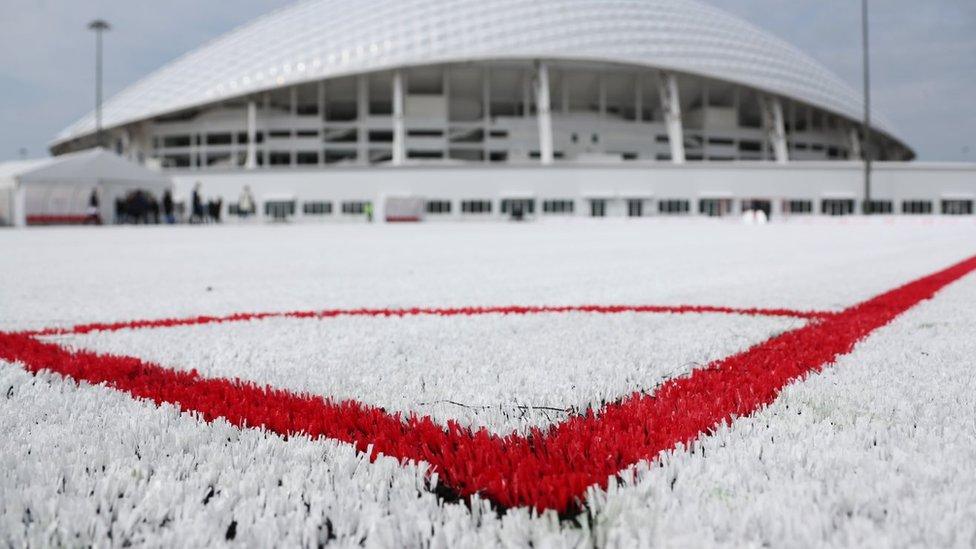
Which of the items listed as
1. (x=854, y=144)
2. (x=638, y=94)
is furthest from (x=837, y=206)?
(x=854, y=144)

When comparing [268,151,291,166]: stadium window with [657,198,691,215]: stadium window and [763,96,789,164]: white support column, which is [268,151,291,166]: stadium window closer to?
[657,198,691,215]: stadium window

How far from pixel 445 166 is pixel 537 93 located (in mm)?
11298

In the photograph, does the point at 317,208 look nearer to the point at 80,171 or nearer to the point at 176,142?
the point at 176,142

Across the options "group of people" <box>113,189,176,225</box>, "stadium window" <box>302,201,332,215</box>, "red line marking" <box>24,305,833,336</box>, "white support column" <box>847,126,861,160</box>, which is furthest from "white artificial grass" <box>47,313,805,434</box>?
"white support column" <box>847,126,861,160</box>

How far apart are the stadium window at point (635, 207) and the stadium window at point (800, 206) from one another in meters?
10.6

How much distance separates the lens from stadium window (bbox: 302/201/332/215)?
52.8m

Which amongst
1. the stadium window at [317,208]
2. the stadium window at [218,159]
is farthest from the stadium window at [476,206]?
the stadium window at [218,159]

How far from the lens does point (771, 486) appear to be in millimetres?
1216

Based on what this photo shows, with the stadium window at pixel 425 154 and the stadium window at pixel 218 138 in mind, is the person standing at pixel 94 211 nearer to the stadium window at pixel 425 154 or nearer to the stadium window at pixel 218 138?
the stadium window at pixel 425 154

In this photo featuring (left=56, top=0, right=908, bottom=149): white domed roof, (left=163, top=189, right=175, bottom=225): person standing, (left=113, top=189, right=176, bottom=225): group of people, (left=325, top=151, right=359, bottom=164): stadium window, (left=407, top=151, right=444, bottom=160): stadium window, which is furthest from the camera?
(left=325, top=151, right=359, bottom=164): stadium window

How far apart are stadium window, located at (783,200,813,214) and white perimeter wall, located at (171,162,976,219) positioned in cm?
36

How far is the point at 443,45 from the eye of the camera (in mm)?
58969

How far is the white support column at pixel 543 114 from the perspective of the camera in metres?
56.2

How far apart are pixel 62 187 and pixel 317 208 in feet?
80.4
